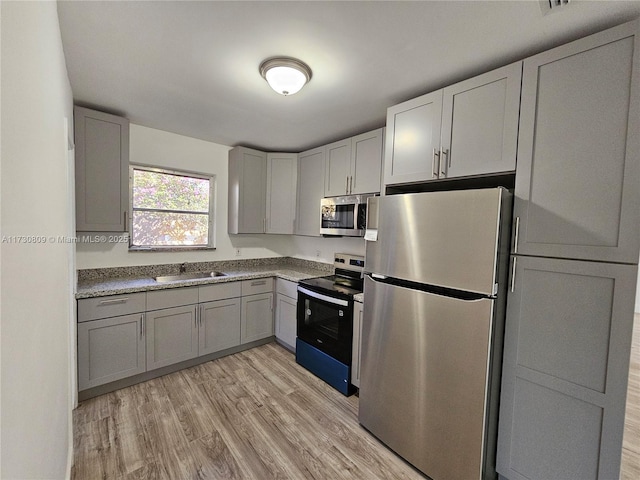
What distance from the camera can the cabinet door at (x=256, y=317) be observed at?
3178 mm

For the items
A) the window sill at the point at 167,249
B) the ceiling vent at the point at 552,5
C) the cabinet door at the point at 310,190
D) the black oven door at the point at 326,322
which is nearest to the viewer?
the ceiling vent at the point at 552,5

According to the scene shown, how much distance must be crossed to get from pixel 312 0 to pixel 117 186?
2274mm

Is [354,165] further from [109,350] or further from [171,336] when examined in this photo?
[109,350]

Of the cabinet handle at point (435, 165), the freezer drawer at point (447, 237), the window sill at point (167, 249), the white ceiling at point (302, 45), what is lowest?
the window sill at point (167, 249)

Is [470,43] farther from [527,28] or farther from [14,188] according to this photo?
[14,188]

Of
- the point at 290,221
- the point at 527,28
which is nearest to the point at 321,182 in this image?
the point at 290,221

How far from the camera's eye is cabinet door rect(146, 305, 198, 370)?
8.43ft

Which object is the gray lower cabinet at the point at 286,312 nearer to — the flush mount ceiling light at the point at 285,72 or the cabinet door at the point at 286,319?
the cabinet door at the point at 286,319

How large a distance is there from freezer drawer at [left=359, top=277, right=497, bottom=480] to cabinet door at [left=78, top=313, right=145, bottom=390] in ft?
6.53

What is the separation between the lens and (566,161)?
4.53ft

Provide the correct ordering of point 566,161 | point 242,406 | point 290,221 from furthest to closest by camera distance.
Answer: point 290,221 < point 242,406 < point 566,161

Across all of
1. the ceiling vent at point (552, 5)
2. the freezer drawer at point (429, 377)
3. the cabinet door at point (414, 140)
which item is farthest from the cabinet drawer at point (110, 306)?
the ceiling vent at point (552, 5)

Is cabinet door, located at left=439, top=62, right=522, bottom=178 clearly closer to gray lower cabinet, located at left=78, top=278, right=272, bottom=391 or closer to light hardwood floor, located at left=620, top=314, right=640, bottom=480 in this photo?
light hardwood floor, located at left=620, top=314, right=640, bottom=480

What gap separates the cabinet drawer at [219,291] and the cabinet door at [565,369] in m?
2.47
